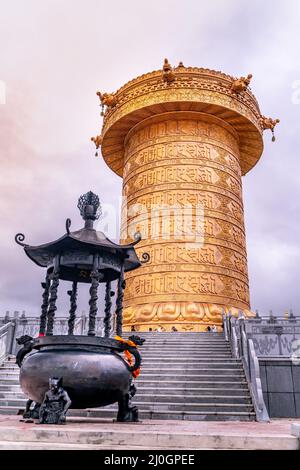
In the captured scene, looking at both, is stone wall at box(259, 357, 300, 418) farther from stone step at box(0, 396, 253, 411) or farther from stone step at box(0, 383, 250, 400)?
stone step at box(0, 396, 253, 411)

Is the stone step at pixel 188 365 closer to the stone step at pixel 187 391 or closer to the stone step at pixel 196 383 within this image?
the stone step at pixel 196 383

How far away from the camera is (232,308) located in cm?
1269

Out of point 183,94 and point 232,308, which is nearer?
point 232,308

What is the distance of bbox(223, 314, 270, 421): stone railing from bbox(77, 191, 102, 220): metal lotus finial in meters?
3.06

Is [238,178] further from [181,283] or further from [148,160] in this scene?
[181,283]

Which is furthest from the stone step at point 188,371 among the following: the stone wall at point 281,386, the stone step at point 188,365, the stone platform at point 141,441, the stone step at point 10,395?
the stone platform at point 141,441

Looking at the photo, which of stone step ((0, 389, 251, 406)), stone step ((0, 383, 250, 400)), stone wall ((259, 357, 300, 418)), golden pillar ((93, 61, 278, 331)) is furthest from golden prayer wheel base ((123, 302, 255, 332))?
stone step ((0, 389, 251, 406))

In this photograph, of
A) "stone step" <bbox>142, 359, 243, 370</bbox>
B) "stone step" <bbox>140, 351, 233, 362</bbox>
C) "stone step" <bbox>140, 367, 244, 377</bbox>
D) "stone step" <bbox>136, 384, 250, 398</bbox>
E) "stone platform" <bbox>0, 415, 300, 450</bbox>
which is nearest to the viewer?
"stone platform" <bbox>0, 415, 300, 450</bbox>

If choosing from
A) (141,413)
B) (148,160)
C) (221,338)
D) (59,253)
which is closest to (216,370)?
(141,413)

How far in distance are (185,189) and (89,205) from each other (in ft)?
28.2

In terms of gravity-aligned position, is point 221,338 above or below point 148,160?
below

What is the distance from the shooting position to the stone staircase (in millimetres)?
5469

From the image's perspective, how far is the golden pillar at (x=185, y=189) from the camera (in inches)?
496

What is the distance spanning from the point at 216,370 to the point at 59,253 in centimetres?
343
